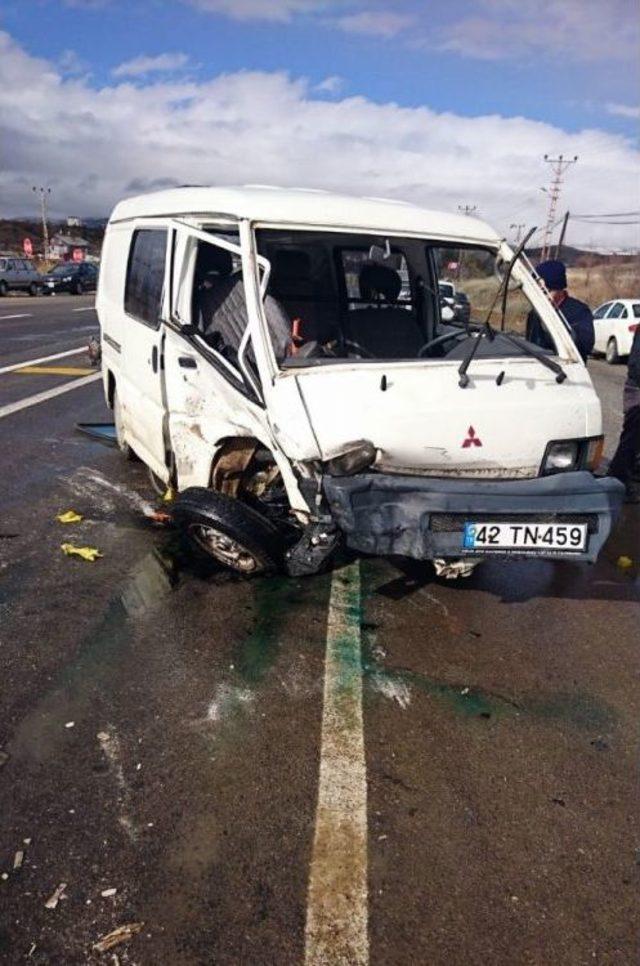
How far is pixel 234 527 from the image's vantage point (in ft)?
12.9

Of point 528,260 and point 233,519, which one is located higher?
point 528,260

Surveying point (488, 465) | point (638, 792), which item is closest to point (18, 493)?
point (488, 465)

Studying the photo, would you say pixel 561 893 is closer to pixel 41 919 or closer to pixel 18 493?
pixel 41 919

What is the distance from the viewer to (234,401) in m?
3.97

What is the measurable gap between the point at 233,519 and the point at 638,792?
7.30 ft

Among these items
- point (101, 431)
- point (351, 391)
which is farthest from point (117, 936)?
point (101, 431)

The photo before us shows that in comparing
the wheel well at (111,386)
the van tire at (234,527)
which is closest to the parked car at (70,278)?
the wheel well at (111,386)

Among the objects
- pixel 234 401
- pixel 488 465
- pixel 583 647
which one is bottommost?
pixel 583 647

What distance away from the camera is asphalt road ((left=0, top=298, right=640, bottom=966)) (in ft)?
7.23

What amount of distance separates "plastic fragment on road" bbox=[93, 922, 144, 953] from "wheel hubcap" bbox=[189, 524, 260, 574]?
214 cm

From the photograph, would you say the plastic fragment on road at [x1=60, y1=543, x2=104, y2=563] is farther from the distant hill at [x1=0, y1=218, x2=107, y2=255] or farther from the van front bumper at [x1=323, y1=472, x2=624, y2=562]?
the distant hill at [x1=0, y1=218, x2=107, y2=255]

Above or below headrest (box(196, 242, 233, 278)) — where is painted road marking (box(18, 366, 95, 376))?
below

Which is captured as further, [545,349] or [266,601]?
[545,349]

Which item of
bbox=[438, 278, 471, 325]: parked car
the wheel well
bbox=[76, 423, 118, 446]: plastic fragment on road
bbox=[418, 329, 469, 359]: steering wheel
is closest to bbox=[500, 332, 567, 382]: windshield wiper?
bbox=[418, 329, 469, 359]: steering wheel
